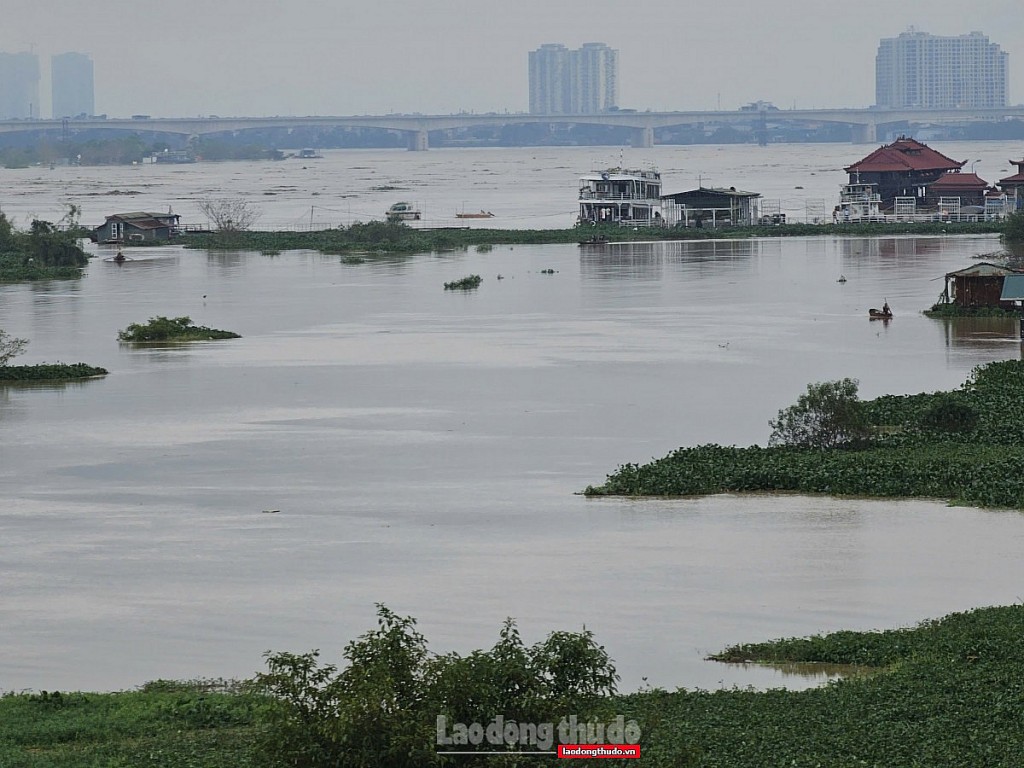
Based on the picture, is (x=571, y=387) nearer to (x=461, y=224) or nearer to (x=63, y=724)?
(x=63, y=724)

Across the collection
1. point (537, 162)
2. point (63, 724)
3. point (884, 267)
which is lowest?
point (63, 724)

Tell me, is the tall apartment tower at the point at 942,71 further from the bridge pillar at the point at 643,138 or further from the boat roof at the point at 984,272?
the boat roof at the point at 984,272

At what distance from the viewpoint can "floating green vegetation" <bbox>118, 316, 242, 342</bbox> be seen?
28.1m

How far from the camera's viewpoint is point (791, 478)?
1602 cm

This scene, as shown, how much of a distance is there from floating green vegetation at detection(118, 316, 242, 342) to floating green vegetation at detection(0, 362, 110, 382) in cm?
Answer: 376

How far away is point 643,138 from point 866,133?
1795 centimetres

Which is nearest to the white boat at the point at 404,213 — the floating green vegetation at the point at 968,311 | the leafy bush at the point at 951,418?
the floating green vegetation at the point at 968,311

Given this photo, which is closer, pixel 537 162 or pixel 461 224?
pixel 461 224

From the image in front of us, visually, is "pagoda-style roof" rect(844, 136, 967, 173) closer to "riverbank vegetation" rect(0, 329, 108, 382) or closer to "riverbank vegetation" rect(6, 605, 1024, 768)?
"riverbank vegetation" rect(0, 329, 108, 382)

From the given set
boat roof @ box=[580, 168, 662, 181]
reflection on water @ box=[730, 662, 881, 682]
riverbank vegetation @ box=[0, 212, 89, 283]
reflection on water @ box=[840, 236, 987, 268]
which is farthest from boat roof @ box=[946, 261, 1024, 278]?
boat roof @ box=[580, 168, 662, 181]

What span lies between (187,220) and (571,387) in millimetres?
45940

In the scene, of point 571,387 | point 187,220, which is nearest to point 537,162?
point 187,220

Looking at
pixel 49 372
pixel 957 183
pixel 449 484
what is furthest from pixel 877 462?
pixel 957 183

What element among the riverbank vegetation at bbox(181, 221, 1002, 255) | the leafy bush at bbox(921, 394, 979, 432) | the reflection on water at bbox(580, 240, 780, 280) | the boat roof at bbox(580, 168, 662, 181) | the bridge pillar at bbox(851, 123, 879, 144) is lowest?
the leafy bush at bbox(921, 394, 979, 432)
